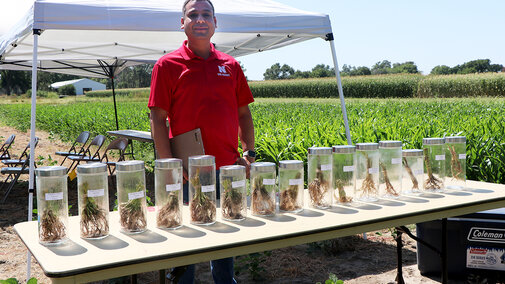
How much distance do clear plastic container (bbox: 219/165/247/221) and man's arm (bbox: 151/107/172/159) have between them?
70 cm

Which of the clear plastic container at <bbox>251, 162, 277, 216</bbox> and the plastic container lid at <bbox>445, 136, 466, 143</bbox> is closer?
the clear plastic container at <bbox>251, 162, 277, 216</bbox>

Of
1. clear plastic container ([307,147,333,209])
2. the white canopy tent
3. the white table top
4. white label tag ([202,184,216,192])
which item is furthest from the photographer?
the white canopy tent

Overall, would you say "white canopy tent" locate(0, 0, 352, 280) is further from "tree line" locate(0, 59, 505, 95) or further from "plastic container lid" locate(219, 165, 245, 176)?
"tree line" locate(0, 59, 505, 95)

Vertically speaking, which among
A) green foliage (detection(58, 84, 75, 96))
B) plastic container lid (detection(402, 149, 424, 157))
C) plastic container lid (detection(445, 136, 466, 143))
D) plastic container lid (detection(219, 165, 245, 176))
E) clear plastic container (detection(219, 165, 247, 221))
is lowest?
clear plastic container (detection(219, 165, 247, 221))

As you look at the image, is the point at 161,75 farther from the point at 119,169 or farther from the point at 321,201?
the point at 321,201

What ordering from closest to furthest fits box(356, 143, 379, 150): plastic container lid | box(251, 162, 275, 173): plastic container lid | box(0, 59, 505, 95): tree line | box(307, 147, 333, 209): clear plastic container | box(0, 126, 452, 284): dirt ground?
box(251, 162, 275, 173): plastic container lid
box(307, 147, 333, 209): clear plastic container
box(356, 143, 379, 150): plastic container lid
box(0, 126, 452, 284): dirt ground
box(0, 59, 505, 95): tree line

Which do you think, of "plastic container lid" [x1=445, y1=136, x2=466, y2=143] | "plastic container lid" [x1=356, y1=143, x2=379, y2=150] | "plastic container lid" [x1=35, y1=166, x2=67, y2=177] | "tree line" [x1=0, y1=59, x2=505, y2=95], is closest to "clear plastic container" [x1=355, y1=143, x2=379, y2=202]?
"plastic container lid" [x1=356, y1=143, x2=379, y2=150]

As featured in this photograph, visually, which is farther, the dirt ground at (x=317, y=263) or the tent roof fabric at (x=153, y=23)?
the dirt ground at (x=317, y=263)

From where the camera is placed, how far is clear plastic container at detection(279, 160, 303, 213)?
2.40 m

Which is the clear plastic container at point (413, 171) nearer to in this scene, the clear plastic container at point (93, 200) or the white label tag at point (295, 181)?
the white label tag at point (295, 181)

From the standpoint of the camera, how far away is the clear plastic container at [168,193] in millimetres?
2166

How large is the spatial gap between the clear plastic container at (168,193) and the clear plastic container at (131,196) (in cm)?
8

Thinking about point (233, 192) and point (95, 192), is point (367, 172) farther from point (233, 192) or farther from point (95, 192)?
point (95, 192)

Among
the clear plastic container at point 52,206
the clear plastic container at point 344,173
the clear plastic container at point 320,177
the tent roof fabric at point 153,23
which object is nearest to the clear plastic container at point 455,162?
the clear plastic container at point 344,173
